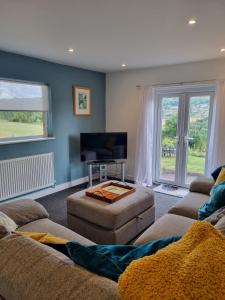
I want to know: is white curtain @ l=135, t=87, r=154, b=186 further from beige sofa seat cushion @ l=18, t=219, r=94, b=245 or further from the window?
beige sofa seat cushion @ l=18, t=219, r=94, b=245

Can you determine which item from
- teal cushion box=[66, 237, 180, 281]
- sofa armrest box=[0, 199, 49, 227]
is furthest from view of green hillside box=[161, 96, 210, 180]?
teal cushion box=[66, 237, 180, 281]

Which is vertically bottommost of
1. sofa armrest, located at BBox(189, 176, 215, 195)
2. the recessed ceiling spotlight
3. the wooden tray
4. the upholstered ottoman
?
the upholstered ottoman

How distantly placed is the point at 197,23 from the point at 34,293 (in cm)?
254

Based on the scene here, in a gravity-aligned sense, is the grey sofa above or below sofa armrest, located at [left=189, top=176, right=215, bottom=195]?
below

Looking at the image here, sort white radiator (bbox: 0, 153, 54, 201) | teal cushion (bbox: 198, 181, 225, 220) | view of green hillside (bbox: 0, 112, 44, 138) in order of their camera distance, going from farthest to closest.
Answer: view of green hillside (bbox: 0, 112, 44, 138), white radiator (bbox: 0, 153, 54, 201), teal cushion (bbox: 198, 181, 225, 220)

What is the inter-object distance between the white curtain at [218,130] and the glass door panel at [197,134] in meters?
0.26

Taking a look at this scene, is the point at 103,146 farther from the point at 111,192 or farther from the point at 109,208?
the point at 109,208

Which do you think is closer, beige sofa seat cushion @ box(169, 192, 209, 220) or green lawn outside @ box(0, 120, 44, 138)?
beige sofa seat cushion @ box(169, 192, 209, 220)

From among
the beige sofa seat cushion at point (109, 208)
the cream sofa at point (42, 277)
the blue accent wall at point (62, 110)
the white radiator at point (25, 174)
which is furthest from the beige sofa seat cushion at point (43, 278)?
the blue accent wall at point (62, 110)

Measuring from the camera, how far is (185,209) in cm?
229

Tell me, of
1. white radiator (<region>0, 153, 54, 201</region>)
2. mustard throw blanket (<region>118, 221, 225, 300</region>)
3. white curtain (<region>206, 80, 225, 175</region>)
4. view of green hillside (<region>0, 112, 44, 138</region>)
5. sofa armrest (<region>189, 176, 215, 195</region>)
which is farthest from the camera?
white curtain (<region>206, 80, 225, 175</region>)

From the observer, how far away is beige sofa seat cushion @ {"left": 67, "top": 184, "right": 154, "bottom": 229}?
7.41 feet

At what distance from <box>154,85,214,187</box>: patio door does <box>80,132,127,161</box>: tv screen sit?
2.62 ft

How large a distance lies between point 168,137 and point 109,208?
2619mm
